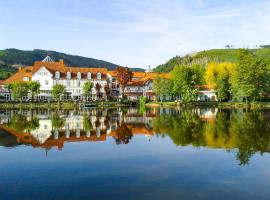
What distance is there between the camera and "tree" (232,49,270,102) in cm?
6644

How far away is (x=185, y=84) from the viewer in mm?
76938

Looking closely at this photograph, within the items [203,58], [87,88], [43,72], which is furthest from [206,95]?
[203,58]

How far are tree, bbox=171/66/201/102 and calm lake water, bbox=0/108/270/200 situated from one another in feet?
161

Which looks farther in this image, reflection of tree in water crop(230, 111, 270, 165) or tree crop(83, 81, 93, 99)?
tree crop(83, 81, 93, 99)

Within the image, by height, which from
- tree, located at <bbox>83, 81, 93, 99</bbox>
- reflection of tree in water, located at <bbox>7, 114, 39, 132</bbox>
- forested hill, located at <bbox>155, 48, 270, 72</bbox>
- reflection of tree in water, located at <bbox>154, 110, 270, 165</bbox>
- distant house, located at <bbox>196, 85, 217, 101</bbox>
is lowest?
reflection of tree in water, located at <bbox>7, 114, 39, 132</bbox>

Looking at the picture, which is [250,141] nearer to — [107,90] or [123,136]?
[123,136]

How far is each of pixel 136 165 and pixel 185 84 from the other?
62.3 meters

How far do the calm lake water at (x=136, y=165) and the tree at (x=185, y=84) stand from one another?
1934 inches

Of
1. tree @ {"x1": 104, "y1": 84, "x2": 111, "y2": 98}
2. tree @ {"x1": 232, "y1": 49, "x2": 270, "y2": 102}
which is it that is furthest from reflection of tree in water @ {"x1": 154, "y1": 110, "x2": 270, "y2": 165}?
tree @ {"x1": 104, "y1": 84, "x2": 111, "y2": 98}

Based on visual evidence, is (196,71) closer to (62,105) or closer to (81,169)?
(62,105)

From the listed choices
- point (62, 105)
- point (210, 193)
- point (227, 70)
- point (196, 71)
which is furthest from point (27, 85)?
point (210, 193)

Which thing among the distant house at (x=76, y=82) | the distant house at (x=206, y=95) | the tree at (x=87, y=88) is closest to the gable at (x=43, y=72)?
the distant house at (x=76, y=82)

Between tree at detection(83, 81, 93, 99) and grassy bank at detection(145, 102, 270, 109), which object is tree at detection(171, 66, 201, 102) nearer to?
grassy bank at detection(145, 102, 270, 109)

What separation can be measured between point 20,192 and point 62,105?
56.5 metres
